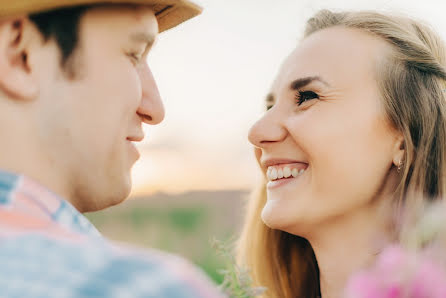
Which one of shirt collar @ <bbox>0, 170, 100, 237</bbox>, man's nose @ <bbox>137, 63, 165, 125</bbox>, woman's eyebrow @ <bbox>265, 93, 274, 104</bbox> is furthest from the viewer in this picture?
woman's eyebrow @ <bbox>265, 93, 274, 104</bbox>

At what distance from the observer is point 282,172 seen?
2229 millimetres

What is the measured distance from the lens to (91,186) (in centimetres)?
112

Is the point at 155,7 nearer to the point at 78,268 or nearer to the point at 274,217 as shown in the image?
the point at 78,268

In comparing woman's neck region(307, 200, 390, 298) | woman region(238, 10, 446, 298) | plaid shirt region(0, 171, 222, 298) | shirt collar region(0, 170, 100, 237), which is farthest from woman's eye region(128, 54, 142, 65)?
woman's neck region(307, 200, 390, 298)

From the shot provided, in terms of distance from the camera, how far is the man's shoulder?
612 mm

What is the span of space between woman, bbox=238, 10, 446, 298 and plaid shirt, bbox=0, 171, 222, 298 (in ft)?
4.86

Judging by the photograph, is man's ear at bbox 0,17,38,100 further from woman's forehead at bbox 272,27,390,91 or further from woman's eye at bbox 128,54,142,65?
woman's forehead at bbox 272,27,390,91

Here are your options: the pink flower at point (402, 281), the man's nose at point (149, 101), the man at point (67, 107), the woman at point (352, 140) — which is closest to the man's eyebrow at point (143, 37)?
the man at point (67, 107)

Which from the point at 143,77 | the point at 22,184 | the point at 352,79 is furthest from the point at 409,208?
the point at 22,184

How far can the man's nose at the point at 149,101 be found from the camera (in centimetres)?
134

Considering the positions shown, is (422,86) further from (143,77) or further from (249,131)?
(143,77)

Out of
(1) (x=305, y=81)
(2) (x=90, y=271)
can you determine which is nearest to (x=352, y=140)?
(1) (x=305, y=81)

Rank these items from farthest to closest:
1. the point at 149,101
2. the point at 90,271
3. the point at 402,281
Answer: the point at 149,101
the point at 402,281
the point at 90,271

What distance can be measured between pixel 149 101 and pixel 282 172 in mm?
988
